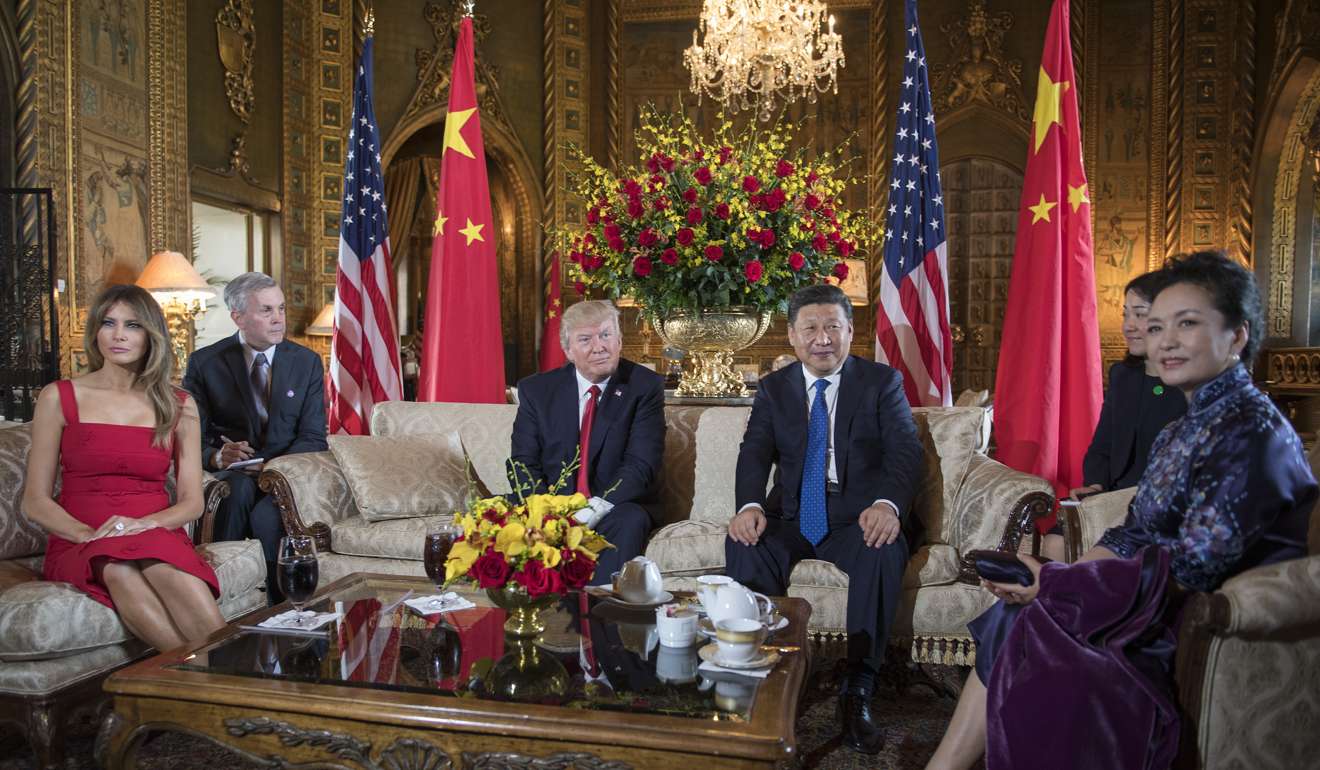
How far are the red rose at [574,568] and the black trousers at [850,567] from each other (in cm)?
92

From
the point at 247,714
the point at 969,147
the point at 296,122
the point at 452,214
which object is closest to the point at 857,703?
the point at 247,714

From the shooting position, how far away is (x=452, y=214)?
5.14 metres

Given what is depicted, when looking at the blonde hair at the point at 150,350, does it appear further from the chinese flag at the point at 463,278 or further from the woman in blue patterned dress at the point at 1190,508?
the woman in blue patterned dress at the point at 1190,508

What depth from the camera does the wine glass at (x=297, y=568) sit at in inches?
84.2

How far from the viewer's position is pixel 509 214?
9.71 meters

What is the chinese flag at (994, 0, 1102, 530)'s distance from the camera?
13.7 ft

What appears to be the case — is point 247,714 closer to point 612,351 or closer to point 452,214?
point 612,351

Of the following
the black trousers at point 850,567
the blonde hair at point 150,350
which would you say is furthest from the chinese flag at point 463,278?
the black trousers at point 850,567

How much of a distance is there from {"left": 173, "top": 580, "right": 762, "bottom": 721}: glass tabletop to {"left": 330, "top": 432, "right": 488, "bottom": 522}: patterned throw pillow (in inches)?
42.2

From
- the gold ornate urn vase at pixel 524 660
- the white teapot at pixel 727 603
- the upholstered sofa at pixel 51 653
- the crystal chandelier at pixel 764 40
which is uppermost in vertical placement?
the crystal chandelier at pixel 764 40

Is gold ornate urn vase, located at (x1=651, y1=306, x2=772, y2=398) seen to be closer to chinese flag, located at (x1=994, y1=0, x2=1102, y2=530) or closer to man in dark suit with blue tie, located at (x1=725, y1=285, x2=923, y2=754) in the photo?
man in dark suit with blue tie, located at (x1=725, y1=285, x2=923, y2=754)

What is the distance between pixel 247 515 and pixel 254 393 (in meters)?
→ 0.50

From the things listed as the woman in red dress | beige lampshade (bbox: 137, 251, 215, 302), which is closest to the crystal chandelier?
beige lampshade (bbox: 137, 251, 215, 302)

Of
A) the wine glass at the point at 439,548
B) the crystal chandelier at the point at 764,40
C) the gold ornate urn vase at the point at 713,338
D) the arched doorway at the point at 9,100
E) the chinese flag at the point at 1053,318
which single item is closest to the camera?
the wine glass at the point at 439,548
